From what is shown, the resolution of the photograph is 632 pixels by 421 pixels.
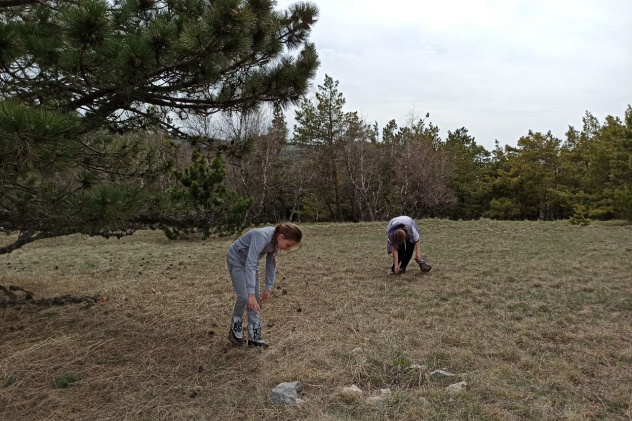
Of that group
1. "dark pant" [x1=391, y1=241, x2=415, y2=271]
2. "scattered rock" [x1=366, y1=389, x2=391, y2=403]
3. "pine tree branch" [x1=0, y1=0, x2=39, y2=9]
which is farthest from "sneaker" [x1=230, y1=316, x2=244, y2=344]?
"dark pant" [x1=391, y1=241, x2=415, y2=271]

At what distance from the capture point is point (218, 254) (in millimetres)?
9969

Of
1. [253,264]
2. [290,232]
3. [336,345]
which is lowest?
[336,345]

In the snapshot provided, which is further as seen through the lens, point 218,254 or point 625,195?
point 625,195

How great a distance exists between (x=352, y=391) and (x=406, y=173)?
2482cm

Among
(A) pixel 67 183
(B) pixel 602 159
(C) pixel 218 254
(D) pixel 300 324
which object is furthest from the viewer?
(B) pixel 602 159

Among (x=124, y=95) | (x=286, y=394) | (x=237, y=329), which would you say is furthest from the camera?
(x=237, y=329)

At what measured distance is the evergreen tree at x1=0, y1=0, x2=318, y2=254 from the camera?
272cm

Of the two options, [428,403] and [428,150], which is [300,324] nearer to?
[428,403]

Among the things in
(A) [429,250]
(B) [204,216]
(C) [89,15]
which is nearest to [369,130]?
(A) [429,250]

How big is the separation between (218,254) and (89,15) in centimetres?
764

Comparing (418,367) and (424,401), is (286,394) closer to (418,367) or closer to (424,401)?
(424,401)

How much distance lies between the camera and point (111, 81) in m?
3.24

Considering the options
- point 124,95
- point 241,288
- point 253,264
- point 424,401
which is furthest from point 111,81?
point 424,401

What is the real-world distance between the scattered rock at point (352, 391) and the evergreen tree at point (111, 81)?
1994mm
